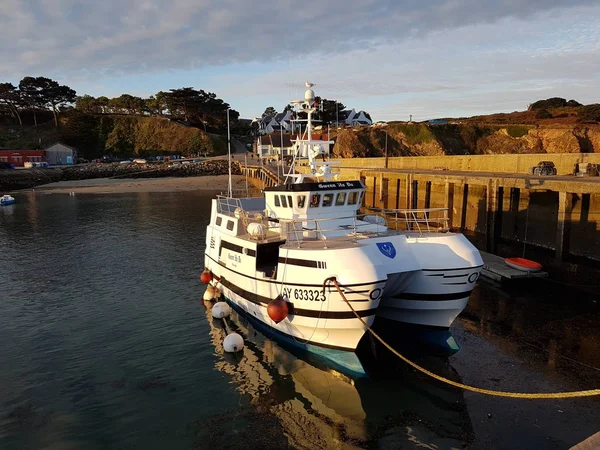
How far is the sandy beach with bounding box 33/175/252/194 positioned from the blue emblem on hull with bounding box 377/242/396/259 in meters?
61.3

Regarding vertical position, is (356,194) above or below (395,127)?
below

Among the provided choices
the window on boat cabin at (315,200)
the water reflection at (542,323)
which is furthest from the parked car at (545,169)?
the window on boat cabin at (315,200)

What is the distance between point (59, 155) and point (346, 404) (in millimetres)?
113718

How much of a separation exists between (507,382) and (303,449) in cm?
677

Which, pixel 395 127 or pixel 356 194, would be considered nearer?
pixel 356 194

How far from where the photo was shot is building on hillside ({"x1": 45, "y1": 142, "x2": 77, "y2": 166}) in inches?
4064

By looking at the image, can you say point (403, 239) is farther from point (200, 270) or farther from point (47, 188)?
point (47, 188)

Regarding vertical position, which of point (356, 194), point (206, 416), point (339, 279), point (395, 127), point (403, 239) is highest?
point (395, 127)

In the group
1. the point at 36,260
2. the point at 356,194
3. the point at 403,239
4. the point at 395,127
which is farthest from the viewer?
the point at 395,127

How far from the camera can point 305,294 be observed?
13.3 m

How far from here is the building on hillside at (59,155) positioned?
10324cm

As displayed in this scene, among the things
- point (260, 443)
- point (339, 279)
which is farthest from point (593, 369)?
point (260, 443)

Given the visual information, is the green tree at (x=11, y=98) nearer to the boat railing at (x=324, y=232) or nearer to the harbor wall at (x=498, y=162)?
the harbor wall at (x=498, y=162)

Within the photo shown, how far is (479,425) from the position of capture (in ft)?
35.6
